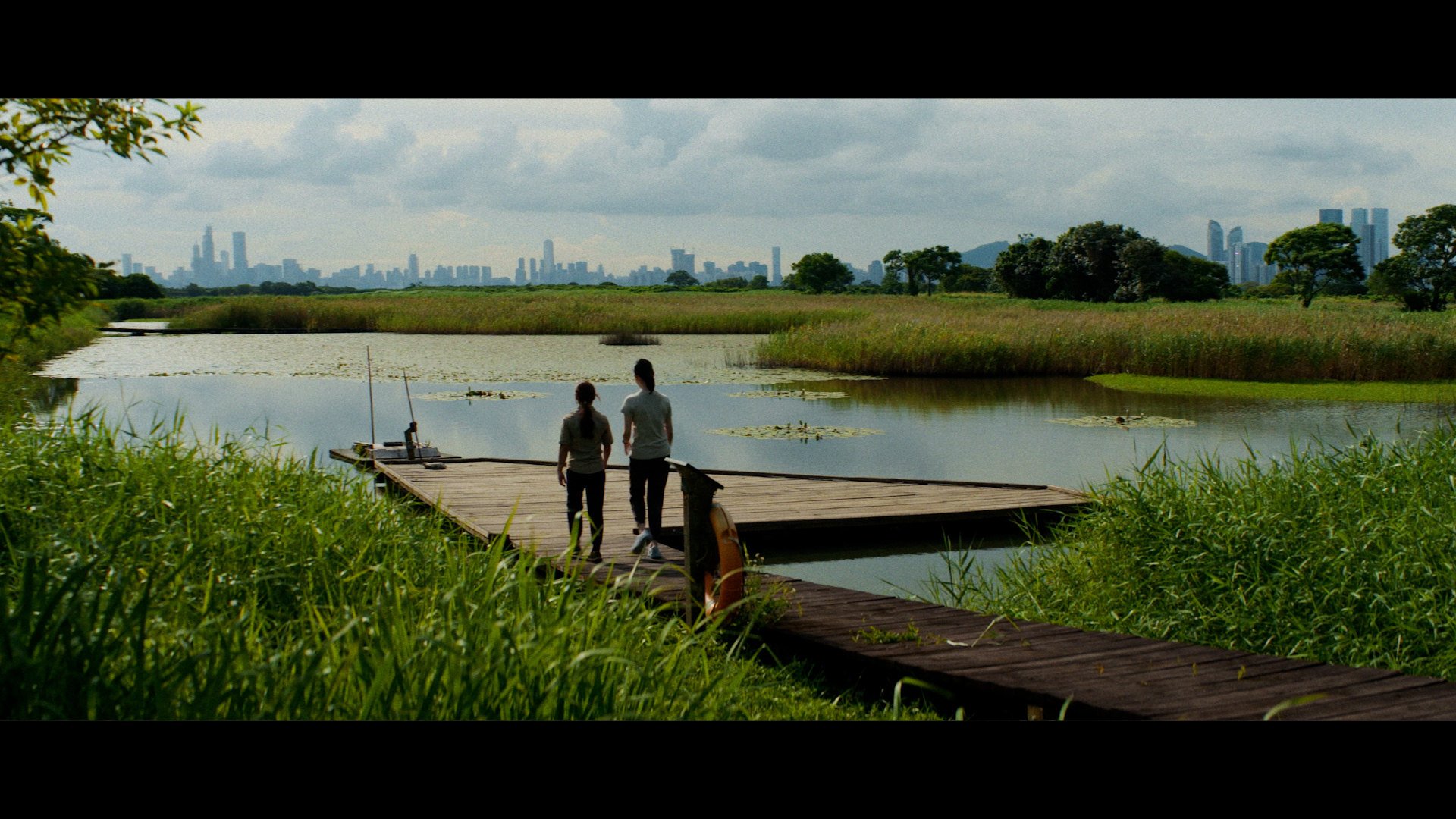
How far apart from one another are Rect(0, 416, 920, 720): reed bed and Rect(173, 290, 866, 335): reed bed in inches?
1010

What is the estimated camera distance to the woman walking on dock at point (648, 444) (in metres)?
6.15

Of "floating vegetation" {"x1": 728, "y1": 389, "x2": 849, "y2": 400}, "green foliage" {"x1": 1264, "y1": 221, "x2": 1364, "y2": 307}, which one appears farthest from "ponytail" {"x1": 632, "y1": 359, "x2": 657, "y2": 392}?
"green foliage" {"x1": 1264, "y1": 221, "x2": 1364, "y2": 307}

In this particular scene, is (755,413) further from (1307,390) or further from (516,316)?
(516,316)

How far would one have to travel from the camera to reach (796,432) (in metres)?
13.3

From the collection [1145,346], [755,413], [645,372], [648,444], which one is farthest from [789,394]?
[645,372]

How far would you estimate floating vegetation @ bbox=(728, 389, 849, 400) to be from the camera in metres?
17.6

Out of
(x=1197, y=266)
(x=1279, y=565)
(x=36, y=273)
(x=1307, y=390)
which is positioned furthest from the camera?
(x=1197, y=266)

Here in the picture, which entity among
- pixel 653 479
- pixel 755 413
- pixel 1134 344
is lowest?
pixel 755 413

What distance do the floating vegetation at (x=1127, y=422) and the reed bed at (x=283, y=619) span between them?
951 cm

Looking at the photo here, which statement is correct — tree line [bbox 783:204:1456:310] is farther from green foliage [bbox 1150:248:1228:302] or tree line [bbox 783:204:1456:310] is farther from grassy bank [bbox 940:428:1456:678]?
grassy bank [bbox 940:428:1456:678]

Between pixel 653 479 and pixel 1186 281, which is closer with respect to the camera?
pixel 653 479

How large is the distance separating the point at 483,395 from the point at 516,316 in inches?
722

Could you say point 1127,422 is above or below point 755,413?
below

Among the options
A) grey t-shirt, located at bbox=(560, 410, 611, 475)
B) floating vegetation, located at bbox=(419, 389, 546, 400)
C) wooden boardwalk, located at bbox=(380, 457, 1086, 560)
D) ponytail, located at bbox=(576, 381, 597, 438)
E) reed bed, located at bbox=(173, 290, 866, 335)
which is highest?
reed bed, located at bbox=(173, 290, 866, 335)
